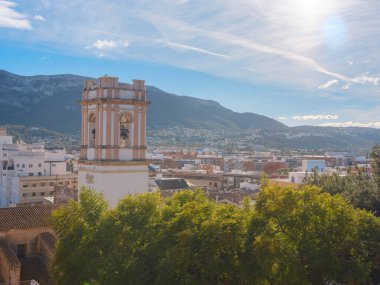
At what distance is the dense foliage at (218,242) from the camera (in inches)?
602

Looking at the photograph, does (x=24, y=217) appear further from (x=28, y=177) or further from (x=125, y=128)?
(x=28, y=177)

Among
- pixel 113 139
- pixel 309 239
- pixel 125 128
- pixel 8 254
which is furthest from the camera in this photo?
pixel 125 128

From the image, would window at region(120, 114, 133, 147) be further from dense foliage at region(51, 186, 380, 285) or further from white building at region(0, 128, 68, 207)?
white building at region(0, 128, 68, 207)

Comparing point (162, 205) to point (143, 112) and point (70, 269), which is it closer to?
point (70, 269)

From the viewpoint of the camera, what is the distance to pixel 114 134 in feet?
72.4

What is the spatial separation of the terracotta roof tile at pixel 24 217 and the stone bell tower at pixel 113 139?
7.75ft

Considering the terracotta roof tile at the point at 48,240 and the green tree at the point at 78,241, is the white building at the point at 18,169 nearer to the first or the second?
the terracotta roof tile at the point at 48,240

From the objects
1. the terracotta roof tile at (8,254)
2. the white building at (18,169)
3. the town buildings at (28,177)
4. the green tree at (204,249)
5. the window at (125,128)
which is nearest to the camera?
the green tree at (204,249)

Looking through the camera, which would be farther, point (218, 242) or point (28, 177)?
point (28, 177)

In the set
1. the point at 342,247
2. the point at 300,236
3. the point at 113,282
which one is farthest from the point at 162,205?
the point at 342,247

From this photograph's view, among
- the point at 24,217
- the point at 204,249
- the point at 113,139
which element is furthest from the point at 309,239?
the point at 24,217

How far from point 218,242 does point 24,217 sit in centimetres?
1095

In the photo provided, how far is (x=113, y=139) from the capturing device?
21969 millimetres

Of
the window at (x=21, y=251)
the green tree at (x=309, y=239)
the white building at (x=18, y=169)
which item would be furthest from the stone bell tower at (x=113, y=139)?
the white building at (x=18, y=169)
